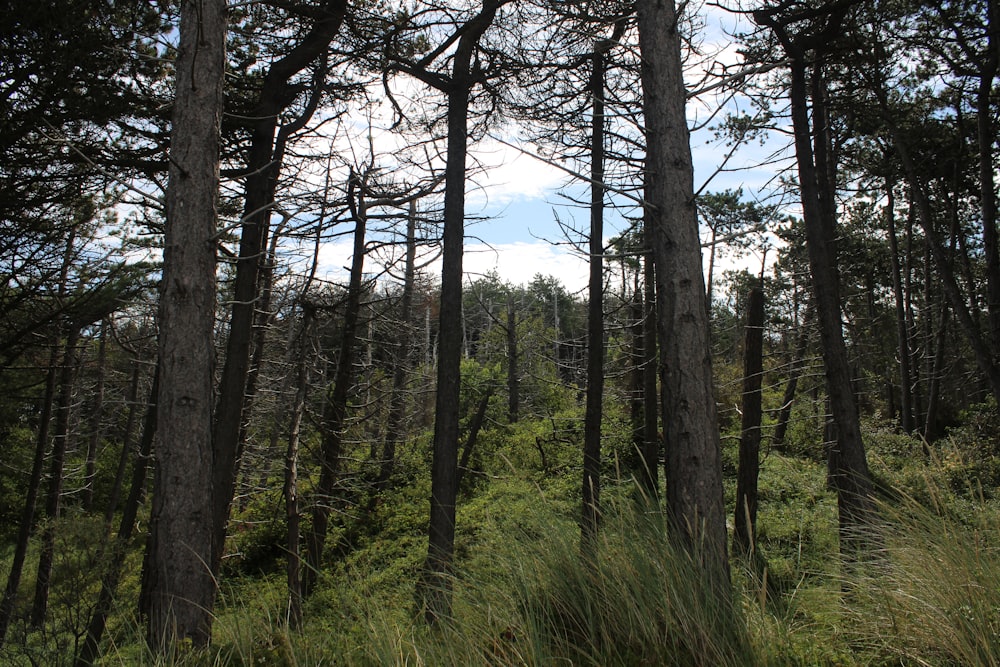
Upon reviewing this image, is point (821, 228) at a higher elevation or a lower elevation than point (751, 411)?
higher

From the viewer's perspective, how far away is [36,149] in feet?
23.4

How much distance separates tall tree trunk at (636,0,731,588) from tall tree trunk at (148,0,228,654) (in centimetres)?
361

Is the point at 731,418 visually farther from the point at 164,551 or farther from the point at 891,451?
the point at 164,551

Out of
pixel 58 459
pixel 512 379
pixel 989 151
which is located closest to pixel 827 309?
pixel 989 151

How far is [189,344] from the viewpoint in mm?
5023

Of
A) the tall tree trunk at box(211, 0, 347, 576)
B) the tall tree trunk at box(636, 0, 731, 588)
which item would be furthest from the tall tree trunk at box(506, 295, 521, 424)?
the tall tree trunk at box(636, 0, 731, 588)

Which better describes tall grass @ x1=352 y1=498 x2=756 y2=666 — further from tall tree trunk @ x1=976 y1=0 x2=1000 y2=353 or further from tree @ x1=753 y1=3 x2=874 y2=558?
tall tree trunk @ x1=976 y1=0 x2=1000 y2=353

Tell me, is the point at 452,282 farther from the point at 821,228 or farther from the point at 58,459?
the point at 58,459

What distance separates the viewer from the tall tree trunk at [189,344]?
4.69 meters

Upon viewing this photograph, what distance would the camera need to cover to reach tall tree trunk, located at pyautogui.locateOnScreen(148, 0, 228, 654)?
185 inches

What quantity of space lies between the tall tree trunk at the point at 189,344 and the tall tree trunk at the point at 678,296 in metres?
3.61

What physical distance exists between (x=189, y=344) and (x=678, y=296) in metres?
3.94

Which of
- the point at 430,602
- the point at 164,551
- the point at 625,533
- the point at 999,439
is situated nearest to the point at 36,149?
the point at 164,551

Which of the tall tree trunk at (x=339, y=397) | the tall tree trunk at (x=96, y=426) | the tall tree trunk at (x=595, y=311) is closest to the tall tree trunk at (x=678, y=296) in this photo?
the tall tree trunk at (x=595, y=311)
